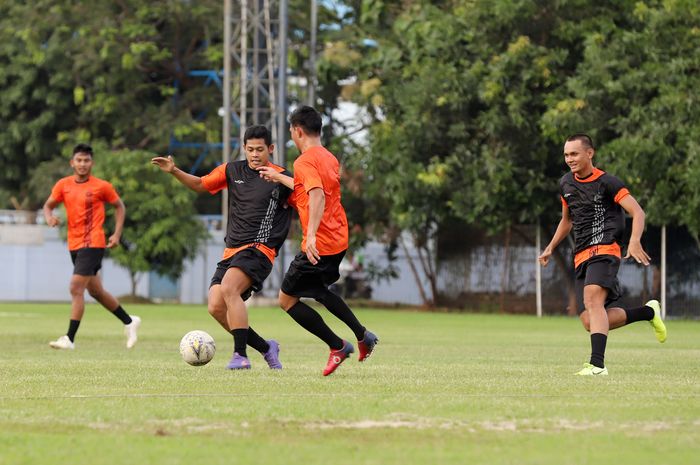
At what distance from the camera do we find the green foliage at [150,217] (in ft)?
146

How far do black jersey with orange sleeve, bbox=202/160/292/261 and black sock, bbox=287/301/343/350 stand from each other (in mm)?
494

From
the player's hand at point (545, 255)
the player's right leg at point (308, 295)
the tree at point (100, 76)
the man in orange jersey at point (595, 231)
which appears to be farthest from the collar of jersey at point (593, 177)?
the tree at point (100, 76)

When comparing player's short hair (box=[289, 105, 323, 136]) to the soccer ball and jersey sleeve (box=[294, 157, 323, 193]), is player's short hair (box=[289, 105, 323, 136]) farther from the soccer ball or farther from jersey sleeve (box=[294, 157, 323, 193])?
the soccer ball

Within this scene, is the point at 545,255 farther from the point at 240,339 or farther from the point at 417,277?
the point at 417,277

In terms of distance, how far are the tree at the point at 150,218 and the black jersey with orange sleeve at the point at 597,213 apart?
33219mm

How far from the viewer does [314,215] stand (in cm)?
1091

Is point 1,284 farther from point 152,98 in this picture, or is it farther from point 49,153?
point 152,98

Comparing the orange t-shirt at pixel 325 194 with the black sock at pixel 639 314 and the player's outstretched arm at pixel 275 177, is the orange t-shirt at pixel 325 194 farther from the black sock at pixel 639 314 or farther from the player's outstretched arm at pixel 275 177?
the black sock at pixel 639 314

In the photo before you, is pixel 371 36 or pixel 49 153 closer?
pixel 371 36

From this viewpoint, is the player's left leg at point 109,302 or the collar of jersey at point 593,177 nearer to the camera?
the collar of jersey at point 593,177

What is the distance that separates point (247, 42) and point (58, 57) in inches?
516

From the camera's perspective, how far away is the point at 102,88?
4969cm

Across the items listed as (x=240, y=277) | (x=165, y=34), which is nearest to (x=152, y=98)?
(x=165, y=34)

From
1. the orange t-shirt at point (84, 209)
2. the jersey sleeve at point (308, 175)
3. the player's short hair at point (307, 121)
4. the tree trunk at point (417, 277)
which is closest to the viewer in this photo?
the jersey sleeve at point (308, 175)
